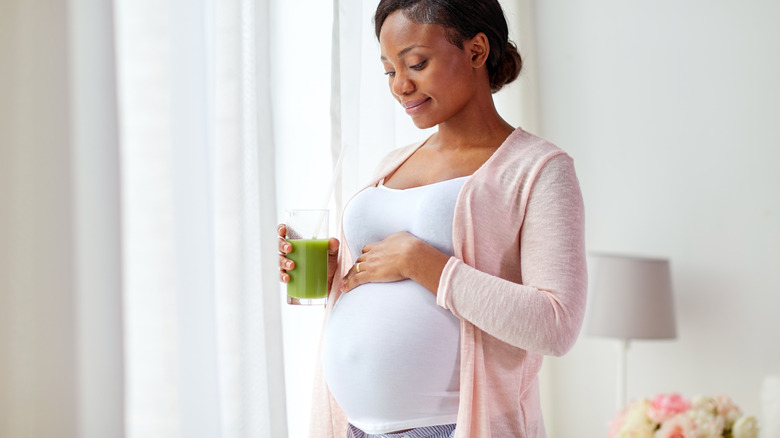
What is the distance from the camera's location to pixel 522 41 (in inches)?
93.3

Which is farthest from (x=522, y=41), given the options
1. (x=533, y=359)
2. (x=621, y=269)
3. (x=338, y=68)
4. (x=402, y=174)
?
(x=533, y=359)

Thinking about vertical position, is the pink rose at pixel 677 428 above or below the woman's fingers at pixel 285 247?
below

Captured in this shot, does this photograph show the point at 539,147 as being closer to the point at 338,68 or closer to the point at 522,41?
the point at 338,68

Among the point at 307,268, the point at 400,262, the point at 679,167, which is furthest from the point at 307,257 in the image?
the point at 679,167

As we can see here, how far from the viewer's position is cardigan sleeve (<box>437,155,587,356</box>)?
0.87 meters

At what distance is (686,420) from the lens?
1.35 m

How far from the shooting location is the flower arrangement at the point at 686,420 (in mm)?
1332

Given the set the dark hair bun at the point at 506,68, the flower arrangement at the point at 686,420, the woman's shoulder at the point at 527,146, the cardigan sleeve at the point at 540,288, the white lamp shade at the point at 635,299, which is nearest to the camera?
the cardigan sleeve at the point at 540,288

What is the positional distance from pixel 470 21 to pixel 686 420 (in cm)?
92

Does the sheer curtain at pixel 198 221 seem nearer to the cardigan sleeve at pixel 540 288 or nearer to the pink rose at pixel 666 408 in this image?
the cardigan sleeve at pixel 540 288

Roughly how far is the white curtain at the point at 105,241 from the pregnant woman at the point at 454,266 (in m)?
0.17

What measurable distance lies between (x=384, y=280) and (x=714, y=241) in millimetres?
1555

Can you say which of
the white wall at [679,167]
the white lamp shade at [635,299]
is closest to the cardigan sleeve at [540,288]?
the white lamp shade at [635,299]

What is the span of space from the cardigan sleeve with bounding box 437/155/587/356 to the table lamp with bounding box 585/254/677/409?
1.26 m
